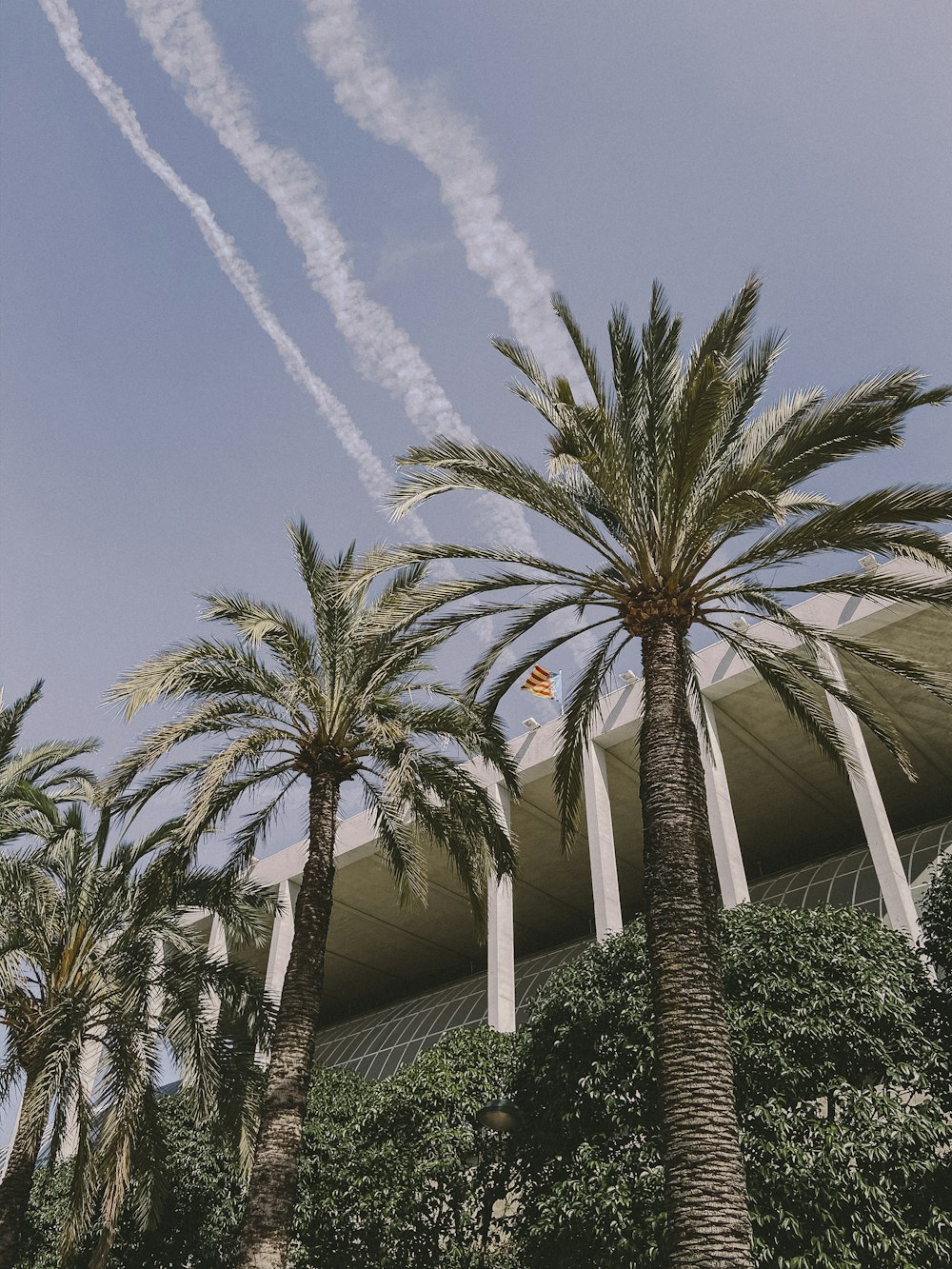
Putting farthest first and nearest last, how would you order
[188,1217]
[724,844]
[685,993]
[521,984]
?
1. [521,984]
2. [724,844]
3. [188,1217]
4. [685,993]

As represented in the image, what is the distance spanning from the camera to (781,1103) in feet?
39.2

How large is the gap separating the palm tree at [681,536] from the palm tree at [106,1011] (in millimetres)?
6666

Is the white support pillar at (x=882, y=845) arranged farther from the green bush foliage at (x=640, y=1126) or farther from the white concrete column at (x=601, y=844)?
the green bush foliage at (x=640, y=1126)

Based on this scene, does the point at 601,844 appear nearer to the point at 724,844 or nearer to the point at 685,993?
the point at 724,844

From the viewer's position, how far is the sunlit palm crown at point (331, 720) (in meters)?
14.0

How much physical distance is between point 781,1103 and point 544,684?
588 inches

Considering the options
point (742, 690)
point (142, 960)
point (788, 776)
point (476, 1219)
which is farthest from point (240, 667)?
point (788, 776)

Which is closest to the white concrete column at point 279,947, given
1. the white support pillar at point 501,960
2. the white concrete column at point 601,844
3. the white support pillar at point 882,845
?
the white support pillar at point 501,960

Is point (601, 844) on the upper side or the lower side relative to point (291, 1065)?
upper

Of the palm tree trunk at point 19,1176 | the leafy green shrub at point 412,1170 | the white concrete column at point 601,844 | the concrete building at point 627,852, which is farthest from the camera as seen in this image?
the white concrete column at point 601,844

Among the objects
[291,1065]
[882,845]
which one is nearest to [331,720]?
[291,1065]

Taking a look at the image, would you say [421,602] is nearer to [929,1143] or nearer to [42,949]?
[929,1143]

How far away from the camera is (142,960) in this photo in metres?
16.2

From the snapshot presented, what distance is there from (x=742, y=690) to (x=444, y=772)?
1207cm
